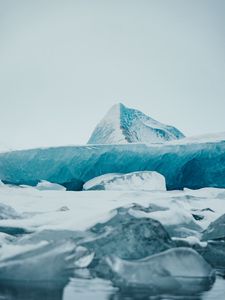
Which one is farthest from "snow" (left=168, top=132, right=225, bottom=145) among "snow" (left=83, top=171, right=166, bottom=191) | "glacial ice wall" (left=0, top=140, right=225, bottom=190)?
"snow" (left=83, top=171, right=166, bottom=191)

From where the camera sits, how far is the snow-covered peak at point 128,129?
11.5 m

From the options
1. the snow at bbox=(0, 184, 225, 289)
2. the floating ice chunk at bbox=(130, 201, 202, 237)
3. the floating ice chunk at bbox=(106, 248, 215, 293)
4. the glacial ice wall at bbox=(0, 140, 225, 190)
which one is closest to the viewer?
the floating ice chunk at bbox=(106, 248, 215, 293)

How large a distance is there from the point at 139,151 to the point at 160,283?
6.92 m

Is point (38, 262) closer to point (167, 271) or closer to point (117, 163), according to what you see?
point (167, 271)

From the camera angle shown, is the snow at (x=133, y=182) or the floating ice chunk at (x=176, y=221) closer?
the floating ice chunk at (x=176, y=221)

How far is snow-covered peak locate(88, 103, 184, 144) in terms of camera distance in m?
11.5

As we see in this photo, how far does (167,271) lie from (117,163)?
695 centimetres

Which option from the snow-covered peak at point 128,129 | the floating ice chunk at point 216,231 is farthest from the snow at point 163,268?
the snow-covered peak at point 128,129

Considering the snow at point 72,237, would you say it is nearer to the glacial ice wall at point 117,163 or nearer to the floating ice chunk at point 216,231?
the floating ice chunk at point 216,231

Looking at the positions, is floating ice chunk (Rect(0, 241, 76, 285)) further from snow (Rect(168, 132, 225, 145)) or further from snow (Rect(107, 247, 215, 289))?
snow (Rect(168, 132, 225, 145))

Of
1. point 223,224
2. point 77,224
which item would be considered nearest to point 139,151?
point 223,224

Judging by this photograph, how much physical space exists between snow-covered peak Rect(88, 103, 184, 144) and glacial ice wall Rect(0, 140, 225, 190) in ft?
4.75

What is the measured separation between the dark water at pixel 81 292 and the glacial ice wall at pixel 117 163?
670 centimetres

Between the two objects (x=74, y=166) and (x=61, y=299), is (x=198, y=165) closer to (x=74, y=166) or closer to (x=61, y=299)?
(x=74, y=166)
